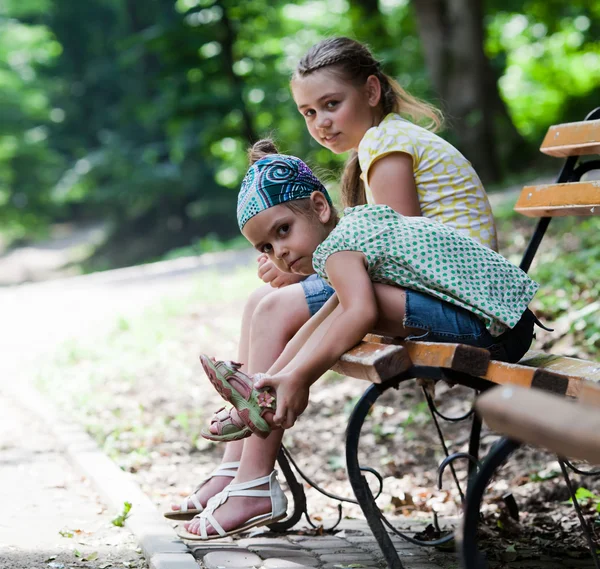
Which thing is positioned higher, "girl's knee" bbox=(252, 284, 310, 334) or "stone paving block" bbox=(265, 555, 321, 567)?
"girl's knee" bbox=(252, 284, 310, 334)

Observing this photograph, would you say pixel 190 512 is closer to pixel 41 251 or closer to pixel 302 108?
pixel 302 108

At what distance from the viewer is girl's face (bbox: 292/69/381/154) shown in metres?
2.94

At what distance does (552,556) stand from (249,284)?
251 inches

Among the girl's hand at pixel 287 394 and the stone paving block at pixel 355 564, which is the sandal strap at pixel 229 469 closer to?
the stone paving block at pixel 355 564

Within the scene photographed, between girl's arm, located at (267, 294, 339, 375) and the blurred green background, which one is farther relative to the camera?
the blurred green background

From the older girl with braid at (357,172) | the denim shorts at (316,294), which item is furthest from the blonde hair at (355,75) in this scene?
the denim shorts at (316,294)

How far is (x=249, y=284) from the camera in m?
8.84

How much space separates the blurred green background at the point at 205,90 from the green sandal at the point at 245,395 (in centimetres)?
1067

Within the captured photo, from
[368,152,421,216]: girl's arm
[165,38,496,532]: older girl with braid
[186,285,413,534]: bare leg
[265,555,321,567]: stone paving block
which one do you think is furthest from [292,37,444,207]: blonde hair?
[265,555,321,567]: stone paving block

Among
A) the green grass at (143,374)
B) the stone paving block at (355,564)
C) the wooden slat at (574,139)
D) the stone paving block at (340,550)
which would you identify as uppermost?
the wooden slat at (574,139)

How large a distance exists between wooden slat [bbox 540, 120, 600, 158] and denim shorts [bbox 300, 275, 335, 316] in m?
1.03

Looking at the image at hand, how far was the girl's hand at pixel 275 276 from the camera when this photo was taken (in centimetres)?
287

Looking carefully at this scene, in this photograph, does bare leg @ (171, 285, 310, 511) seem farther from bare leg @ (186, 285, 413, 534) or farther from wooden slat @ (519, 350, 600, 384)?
wooden slat @ (519, 350, 600, 384)

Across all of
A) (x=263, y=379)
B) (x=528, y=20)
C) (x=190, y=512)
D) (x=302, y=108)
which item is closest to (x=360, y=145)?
(x=302, y=108)
